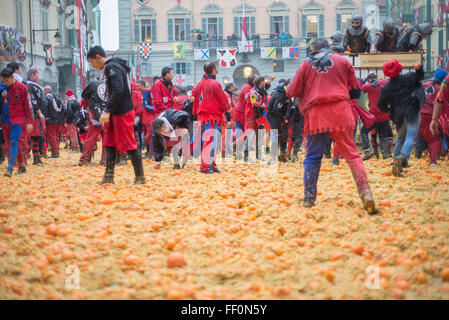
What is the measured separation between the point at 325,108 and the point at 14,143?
5.98 m

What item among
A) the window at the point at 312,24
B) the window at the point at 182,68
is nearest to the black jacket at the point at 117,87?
the window at the point at 182,68

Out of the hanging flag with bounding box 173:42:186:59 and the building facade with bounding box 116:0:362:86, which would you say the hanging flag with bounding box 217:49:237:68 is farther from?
the hanging flag with bounding box 173:42:186:59

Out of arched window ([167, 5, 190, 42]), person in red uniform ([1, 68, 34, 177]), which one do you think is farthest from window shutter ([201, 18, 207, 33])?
person in red uniform ([1, 68, 34, 177])

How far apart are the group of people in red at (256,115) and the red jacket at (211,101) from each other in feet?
0.06

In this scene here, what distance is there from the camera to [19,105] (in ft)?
28.6

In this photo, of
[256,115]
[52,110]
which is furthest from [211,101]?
[52,110]

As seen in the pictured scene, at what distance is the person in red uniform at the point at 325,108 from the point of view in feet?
17.1

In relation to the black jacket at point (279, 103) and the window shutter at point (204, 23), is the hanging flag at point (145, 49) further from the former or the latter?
the black jacket at point (279, 103)

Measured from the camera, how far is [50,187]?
7016 mm

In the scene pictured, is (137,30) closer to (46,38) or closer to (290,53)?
(46,38)

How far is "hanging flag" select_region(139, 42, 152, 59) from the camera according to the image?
4409 centimetres

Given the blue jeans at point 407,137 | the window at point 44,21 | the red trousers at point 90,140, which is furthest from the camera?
the window at point 44,21

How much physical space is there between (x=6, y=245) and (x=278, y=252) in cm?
226

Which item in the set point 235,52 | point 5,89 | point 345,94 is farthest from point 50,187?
point 235,52
